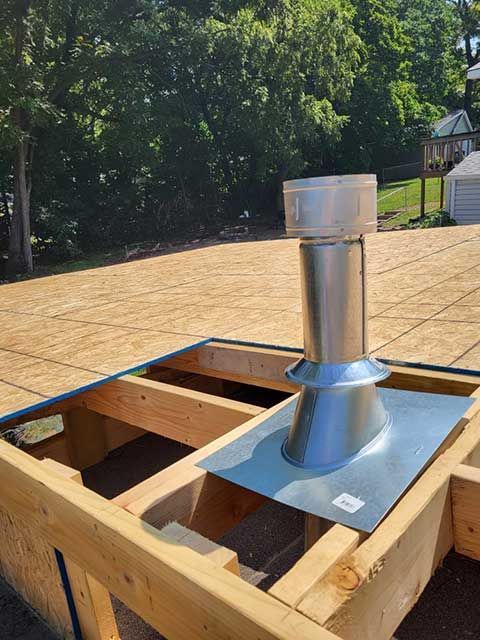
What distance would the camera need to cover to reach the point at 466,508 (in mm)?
1248

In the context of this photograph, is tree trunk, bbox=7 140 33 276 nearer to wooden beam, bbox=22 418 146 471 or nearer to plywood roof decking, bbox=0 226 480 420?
plywood roof decking, bbox=0 226 480 420

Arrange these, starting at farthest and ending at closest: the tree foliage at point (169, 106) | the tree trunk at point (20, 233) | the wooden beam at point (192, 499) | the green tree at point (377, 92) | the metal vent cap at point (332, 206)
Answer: the green tree at point (377, 92) → the tree trunk at point (20, 233) → the tree foliage at point (169, 106) → the wooden beam at point (192, 499) → the metal vent cap at point (332, 206)

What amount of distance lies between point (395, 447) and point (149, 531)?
26.9 inches

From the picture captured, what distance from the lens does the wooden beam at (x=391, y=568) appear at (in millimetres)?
928

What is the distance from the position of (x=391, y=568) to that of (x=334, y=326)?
0.57 m

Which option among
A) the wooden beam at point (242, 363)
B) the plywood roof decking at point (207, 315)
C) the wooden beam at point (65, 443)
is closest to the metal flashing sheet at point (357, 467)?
the plywood roof decking at point (207, 315)

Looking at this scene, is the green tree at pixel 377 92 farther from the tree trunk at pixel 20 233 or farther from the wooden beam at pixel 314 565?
the wooden beam at pixel 314 565

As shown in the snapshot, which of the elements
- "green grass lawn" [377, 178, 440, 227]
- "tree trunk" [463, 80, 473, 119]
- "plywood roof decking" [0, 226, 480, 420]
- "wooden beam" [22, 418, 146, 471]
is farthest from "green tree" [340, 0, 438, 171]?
"wooden beam" [22, 418, 146, 471]

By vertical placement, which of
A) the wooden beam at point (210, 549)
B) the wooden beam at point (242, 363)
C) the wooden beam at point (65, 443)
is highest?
the wooden beam at point (210, 549)

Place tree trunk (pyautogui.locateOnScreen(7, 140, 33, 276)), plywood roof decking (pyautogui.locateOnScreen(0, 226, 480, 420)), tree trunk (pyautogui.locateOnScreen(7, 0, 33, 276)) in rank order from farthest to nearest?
tree trunk (pyautogui.locateOnScreen(7, 140, 33, 276))
tree trunk (pyautogui.locateOnScreen(7, 0, 33, 276))
plywood roof decking (pyautogui.locateOnScreen(0, 226, 480, 420))

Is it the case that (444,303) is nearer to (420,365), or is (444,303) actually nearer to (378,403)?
(420,365)

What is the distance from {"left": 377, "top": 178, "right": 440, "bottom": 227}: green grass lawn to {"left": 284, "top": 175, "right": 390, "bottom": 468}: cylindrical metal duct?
15310 mm

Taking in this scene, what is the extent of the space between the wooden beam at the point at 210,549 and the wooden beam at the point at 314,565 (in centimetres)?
15

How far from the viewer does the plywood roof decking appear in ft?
7.81
